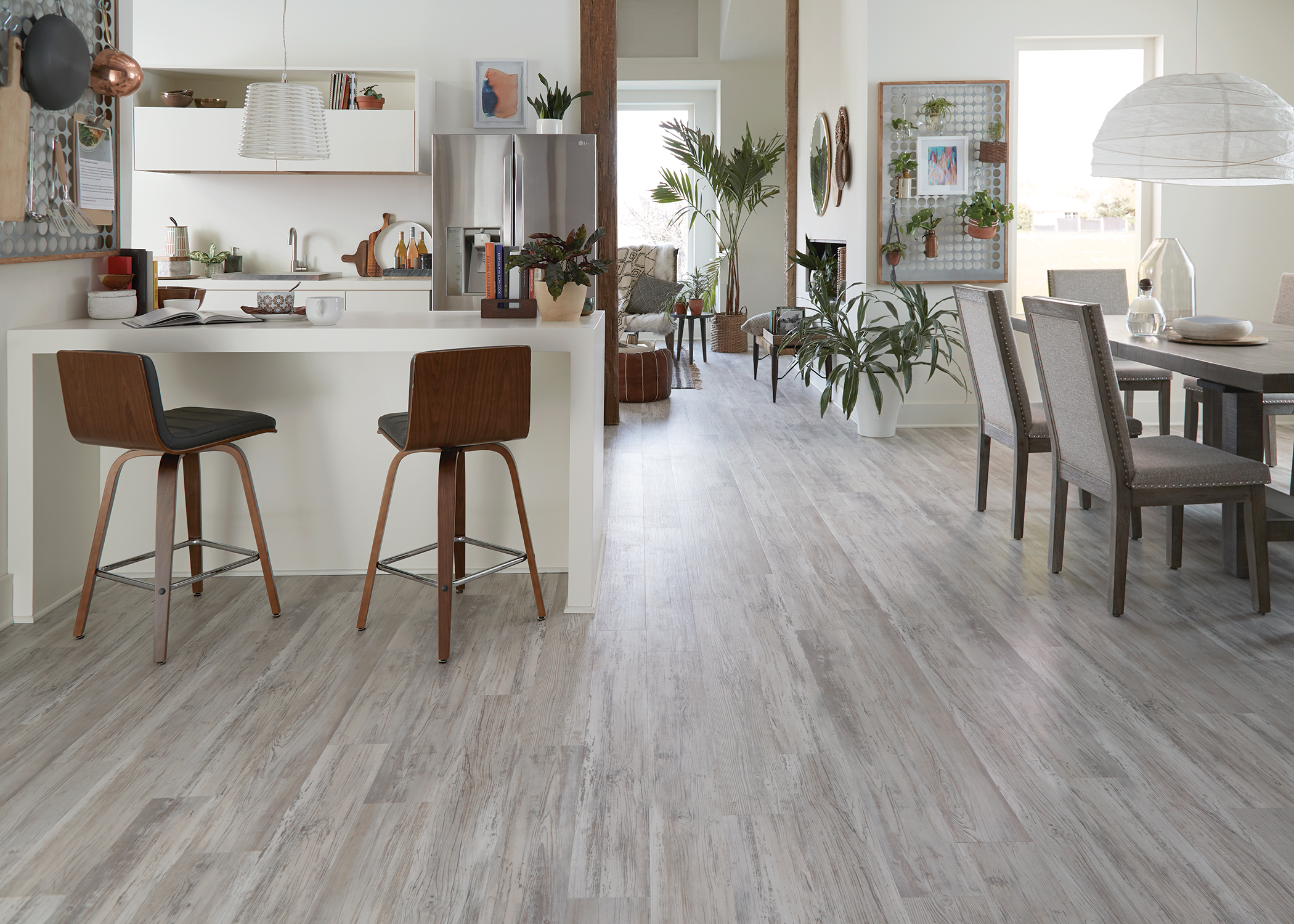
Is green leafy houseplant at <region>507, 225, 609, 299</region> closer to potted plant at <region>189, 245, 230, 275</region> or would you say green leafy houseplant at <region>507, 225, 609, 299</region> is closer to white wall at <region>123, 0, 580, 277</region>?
white wall at <region>123, 0, 580, 277</region>

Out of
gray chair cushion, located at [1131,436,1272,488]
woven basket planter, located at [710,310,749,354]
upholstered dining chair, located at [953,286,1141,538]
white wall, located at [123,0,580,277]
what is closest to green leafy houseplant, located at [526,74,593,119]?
white wall, located at [123,0,580,277]

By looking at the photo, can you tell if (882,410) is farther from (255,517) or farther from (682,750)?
(682,750)

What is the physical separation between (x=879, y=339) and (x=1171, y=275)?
1.85m

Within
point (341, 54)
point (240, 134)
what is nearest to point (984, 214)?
point (341, 54)

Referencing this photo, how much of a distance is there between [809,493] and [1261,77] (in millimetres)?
3748

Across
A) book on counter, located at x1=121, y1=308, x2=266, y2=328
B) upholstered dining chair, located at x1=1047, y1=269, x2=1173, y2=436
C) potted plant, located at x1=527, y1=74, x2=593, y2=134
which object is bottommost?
book on counter, located at x1=121, y1=308, x2=266, y2=328

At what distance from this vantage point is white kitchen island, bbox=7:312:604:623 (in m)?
3.09

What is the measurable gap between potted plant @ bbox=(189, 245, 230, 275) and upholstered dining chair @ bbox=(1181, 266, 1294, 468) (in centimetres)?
→ 513

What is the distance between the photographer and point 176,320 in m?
3.17

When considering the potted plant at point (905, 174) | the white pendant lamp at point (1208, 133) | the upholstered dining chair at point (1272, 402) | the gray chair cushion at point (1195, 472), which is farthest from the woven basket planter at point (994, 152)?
the gray chair cushion at point (1195, 472)

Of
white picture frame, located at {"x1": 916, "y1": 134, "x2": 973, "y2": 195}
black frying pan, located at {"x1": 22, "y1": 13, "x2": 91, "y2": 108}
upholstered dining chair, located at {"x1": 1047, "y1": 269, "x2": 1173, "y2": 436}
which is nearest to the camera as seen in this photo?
black frying pan, located at {"x1": 22, "y1": 13, "x2": 91, "y2": 108}

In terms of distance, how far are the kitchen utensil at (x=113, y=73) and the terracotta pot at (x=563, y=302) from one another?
1.42 meters

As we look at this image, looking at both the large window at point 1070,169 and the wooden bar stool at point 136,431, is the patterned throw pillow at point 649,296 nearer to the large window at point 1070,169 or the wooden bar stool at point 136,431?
the large window at point 1070,169

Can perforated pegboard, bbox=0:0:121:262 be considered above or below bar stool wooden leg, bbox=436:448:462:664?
above
